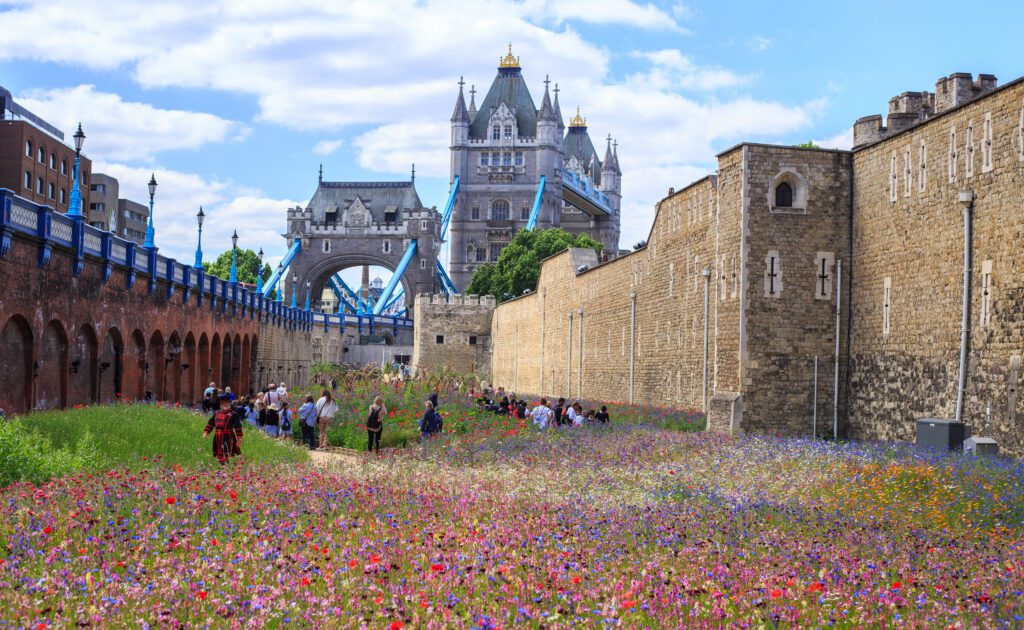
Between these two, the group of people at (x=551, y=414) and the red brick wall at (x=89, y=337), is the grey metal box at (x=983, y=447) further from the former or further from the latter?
the red brick wall at (x=89, y=337)

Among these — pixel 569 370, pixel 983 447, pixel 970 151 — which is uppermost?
pixel 970 151

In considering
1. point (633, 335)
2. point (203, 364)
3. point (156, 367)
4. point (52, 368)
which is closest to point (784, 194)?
point (633, 335)

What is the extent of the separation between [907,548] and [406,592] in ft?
15.6

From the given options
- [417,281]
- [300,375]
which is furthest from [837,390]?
[417,281]

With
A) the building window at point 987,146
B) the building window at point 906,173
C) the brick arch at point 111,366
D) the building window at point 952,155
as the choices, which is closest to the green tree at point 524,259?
the brick arch at point 111,366

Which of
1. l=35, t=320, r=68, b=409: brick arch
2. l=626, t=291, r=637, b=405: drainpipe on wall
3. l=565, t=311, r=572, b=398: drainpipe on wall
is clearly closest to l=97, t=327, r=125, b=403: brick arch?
l=35, t=320, r=68, b=409: brick arch

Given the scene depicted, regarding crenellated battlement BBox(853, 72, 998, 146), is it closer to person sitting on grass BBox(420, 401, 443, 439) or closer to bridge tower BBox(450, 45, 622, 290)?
person sitting on grass BBox(420, 401, 443, 439)

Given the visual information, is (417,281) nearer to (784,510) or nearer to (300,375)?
(300,375)

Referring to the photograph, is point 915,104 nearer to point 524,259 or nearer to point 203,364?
point 203,364

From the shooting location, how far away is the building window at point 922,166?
22.0m

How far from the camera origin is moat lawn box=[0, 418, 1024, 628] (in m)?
7.61

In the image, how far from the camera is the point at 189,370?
4088 cm

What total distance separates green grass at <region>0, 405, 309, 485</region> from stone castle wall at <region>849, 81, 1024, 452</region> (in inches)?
443

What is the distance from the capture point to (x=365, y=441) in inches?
985
